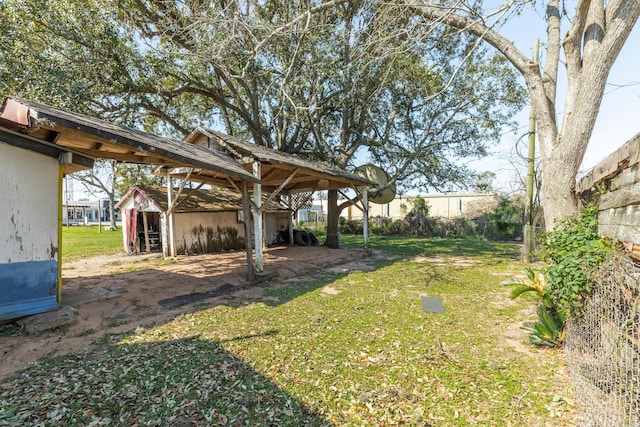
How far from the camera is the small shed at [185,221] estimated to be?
9740 mm

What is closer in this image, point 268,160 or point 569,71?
point 569,71

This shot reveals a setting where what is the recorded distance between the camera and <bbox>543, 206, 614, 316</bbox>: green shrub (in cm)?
275

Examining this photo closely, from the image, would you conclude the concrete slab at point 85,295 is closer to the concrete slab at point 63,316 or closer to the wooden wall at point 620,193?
the concrete slab at point 63,316

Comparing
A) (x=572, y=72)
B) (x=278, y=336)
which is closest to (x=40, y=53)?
(x=278, y=336)

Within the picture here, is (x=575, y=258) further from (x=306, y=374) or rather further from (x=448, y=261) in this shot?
(x=448, y=261)

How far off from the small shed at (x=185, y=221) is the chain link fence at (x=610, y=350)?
953 centimetres

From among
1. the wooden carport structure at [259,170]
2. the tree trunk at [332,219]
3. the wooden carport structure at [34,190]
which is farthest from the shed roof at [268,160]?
the wooden carport structure at [34,190]

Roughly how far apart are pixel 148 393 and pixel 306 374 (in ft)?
4.61

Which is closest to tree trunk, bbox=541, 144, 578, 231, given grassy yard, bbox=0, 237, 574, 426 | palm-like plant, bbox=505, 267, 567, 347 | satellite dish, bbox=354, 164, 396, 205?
palm-like plant, bbox=505, 267, 567, 347

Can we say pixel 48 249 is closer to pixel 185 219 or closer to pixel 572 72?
pixel 185 219

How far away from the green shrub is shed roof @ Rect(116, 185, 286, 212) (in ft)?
29.1

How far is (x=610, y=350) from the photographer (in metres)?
2.39

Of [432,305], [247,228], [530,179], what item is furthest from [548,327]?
[530,179]

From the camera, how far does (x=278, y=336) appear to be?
12.1 ft
